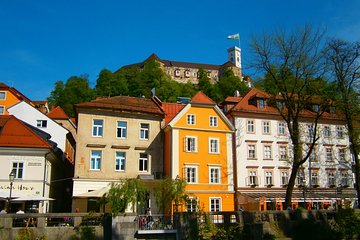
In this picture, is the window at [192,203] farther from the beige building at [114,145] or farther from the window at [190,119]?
the window at [190,119]

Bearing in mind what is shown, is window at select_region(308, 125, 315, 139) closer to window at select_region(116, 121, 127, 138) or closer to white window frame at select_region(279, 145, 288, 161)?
white window frame at select_region(279, 145, 288, 161)

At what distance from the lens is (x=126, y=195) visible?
24203 millimetres

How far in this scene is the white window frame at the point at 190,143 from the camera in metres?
37.6

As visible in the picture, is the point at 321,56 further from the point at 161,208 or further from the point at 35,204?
the point at 35,204

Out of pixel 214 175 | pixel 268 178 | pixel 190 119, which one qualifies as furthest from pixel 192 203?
pixel 268 178

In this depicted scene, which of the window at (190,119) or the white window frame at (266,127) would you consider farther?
the white window frame at (266,127)

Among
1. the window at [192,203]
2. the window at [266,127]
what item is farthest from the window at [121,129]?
the window at [266,127]

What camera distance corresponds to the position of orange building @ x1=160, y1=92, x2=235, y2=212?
1448 inches

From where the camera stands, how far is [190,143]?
38.0 meters

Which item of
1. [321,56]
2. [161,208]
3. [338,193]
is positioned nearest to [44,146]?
[161,208]

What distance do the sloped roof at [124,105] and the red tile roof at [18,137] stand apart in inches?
189

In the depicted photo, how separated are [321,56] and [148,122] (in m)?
16.2

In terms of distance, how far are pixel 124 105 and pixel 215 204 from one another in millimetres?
12194

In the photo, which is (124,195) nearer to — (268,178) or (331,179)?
(268,178)
